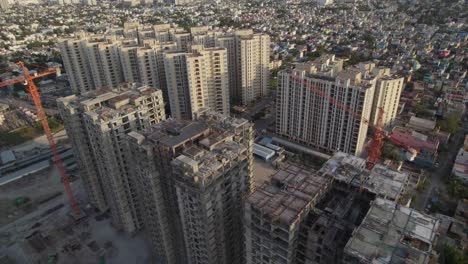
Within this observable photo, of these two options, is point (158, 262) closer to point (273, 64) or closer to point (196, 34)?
point (196, 34)

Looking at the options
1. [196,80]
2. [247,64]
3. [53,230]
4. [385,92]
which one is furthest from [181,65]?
[385,92]

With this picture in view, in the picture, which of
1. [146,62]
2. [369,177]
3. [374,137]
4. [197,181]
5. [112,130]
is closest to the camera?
[369,177]

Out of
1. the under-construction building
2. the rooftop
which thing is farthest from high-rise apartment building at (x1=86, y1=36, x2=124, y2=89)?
the under-construction building

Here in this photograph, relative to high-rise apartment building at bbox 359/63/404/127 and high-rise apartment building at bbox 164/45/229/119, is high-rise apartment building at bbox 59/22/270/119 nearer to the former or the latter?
high-rise apartment building at bbox 164/45/229/119

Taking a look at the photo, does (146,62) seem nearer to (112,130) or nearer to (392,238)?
(112,130)

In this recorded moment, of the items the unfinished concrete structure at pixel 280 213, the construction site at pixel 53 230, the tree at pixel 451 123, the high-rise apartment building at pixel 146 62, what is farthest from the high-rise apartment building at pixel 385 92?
the construction site at pixel 53 230

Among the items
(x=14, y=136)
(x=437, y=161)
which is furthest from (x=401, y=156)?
(x=14, y=136)

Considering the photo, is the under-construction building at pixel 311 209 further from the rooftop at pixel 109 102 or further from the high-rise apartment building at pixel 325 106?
the high-rise apartment building at pixel 325 106
